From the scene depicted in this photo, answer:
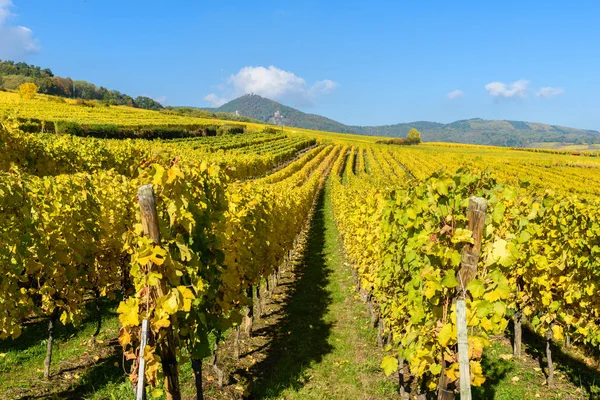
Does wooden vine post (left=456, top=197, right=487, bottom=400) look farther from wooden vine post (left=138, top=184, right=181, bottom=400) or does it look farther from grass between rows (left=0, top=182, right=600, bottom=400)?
grass between rows (left=0, top=182, right=600, bottom=400)

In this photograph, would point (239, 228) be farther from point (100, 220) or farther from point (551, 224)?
point (551, 224)

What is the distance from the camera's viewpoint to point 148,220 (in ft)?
10.8

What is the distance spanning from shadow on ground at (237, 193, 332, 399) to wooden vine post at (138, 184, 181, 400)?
3.75 metres

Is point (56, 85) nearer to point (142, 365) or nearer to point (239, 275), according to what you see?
point (239, 275)

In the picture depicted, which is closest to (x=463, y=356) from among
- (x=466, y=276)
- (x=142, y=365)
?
(x=466, y=276)

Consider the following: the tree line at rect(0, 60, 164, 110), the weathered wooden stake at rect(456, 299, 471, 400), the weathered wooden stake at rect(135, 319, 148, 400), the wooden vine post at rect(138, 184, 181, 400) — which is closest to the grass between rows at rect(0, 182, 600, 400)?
the wooden vine post at rect(138, 184, 181, 400)

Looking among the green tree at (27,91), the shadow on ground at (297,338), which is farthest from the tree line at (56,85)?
the shadow on ground at (297,338)

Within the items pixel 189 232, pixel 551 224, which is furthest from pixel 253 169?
pixel 189 232

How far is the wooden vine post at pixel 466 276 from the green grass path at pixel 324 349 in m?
4.70

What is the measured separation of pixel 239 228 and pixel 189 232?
13.7 feet

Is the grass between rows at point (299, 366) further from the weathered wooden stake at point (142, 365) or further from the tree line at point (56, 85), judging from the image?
the tree line at point (56, 85)

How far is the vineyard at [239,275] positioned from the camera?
3.49m

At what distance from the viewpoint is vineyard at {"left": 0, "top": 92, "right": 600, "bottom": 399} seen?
349 centimetres

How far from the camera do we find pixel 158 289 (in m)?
3.46
